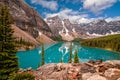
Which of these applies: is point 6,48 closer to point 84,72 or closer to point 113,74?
point 84,72

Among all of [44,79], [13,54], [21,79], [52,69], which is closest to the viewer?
[21,79]

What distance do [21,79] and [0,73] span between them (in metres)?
8.84

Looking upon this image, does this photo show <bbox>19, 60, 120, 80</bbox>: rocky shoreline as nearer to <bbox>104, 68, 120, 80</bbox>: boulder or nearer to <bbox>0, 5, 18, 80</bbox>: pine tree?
<bbox>104, 68, 120, 80</bbox>: boulder

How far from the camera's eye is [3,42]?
3453 cm

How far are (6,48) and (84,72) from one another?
16.1 meters

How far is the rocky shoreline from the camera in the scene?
32.0 metres

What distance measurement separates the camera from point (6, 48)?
35.3m

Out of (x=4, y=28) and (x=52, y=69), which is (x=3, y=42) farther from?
(x=52, y=69)

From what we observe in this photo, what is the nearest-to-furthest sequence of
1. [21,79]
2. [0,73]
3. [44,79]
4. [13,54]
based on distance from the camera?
[21,79], [0,73], [13,54], [44,79]

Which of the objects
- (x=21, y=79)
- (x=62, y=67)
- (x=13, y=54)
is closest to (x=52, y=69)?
(x=62, y=67)

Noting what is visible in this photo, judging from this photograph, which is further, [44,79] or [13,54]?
[44,79]

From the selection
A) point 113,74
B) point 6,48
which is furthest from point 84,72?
point 6,48

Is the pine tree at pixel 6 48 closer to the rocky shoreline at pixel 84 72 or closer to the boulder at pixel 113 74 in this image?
the rocky shoreline at pixel 84 72

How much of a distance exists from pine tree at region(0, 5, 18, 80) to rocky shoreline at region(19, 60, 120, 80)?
5615 mm
